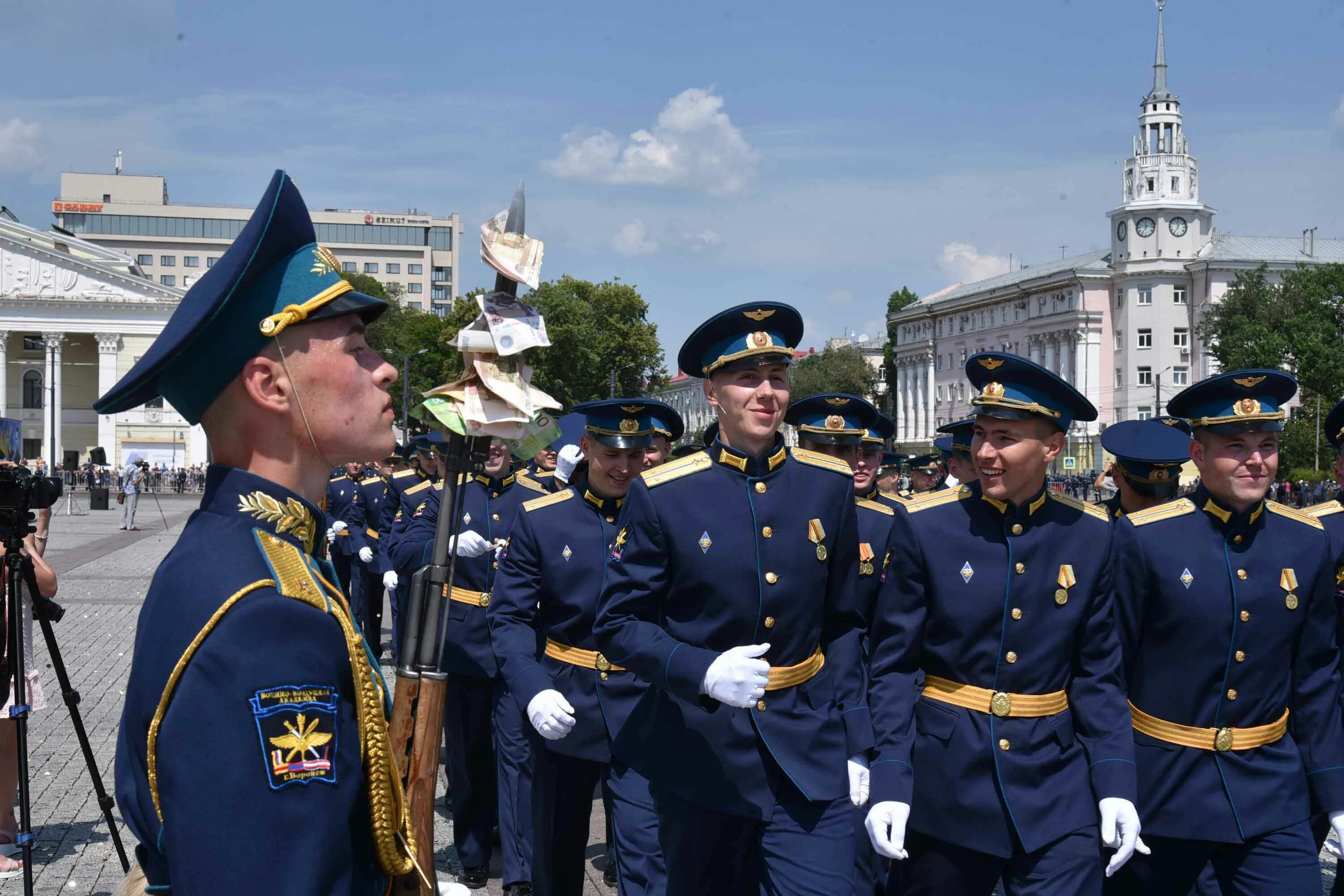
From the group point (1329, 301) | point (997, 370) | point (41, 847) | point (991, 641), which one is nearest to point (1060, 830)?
point (991, 641)

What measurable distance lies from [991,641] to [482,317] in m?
2.93

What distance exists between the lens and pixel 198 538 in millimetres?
2430

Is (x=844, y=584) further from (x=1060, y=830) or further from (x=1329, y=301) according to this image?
(x=1329, y=301)

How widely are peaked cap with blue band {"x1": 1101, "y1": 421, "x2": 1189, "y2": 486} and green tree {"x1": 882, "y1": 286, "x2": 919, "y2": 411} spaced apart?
135m

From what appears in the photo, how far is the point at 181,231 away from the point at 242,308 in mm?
153846

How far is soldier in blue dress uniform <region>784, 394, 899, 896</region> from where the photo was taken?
4934 mm

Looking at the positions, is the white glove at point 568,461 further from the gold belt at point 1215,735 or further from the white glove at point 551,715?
the gold belt at point 1215,735

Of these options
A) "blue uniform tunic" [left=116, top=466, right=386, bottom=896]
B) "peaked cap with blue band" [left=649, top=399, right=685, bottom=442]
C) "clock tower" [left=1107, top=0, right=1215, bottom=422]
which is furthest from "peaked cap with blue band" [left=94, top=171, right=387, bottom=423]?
"clock tower" [left=1107, top=0, right=1215, bottom=422]

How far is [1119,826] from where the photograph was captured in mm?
4715

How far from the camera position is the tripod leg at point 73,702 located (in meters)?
6.21

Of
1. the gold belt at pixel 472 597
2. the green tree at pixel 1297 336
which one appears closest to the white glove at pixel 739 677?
the gold belt at pixel 472 597

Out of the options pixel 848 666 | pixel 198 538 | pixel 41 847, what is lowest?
pixel 41 847

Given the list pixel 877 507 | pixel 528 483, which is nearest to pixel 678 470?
pixel 877 507

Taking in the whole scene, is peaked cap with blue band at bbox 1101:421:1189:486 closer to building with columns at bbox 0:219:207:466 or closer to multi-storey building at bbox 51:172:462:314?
building with columns at bbox 0:219:207:466
